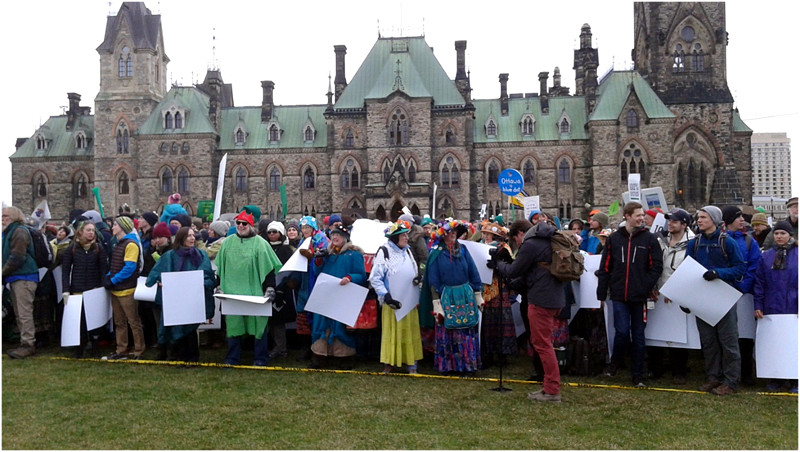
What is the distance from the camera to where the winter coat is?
7473mm

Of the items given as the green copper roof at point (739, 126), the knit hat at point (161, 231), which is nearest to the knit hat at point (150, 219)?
the knit hat at point (161, 231)

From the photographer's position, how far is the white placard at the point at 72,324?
31.3 feet

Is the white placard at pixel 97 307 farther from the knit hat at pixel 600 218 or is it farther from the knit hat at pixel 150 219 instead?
the knit hat at pixel 600 218

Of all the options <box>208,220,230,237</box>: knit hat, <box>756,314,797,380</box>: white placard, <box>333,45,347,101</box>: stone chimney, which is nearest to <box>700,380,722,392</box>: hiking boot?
<box>756,314,797,380</box>: white placard

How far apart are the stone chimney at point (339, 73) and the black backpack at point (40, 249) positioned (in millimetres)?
38682

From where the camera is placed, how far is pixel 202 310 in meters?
9.25

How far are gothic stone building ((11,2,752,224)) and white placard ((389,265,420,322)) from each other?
33407mm

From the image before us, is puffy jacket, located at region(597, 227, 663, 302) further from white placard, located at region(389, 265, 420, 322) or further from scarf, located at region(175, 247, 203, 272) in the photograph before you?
scarf, located at region(175, 247, 203, 272)

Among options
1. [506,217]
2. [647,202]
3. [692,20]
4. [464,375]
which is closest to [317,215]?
[506,217]

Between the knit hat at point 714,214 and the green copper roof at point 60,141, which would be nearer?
the knit hat at point 714,214

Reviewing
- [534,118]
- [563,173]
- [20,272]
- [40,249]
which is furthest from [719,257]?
[534,118]

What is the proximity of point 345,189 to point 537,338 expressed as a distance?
3803cm

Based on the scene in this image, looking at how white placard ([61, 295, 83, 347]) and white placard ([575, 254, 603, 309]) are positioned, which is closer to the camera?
white placard ([575, 254, 603, 309])

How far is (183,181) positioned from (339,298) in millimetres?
40436
